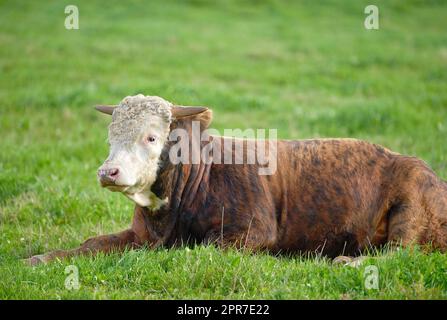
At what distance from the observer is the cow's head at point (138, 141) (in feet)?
20.6

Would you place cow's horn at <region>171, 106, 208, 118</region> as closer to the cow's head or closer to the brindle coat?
the cow's head

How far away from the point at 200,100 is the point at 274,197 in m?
7.92

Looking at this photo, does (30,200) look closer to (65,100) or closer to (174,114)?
(174,114)

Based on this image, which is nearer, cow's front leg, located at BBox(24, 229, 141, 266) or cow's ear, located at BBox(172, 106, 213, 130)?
cow's ear, located at BBox(172, 106, 213, 130)

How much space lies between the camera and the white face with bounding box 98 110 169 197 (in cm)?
625

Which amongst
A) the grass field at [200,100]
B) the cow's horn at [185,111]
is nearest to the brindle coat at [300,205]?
the cow's horn at [185,111]

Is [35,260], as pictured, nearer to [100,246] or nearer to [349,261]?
[100,246]

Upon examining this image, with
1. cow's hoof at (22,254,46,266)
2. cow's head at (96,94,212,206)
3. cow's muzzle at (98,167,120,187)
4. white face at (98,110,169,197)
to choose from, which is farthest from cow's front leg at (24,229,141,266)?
cow's muzzle at (98,167,120,187)

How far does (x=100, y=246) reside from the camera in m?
7.19

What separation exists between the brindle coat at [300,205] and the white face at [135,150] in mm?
A: 176

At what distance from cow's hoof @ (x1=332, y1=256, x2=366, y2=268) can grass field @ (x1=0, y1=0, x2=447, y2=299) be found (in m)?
0.13

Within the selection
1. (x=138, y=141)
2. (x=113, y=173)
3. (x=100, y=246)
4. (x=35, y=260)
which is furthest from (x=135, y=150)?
(x=35, y=260)

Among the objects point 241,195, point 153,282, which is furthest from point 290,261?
point 153,282

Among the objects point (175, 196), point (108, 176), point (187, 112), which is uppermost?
point (187, 112)
